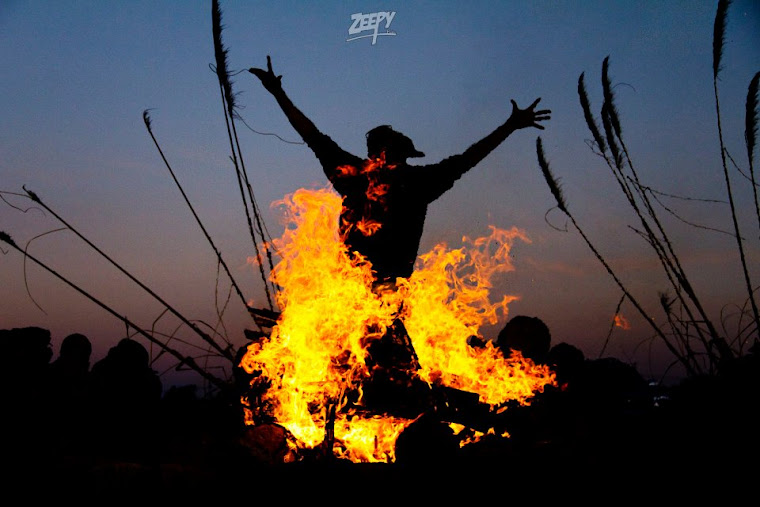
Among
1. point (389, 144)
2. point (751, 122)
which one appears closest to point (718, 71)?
point (751, 122)

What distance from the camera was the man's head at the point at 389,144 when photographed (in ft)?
16.5

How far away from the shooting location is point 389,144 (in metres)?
5.05

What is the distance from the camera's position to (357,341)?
4.64m

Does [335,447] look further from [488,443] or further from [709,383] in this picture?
[709,383]

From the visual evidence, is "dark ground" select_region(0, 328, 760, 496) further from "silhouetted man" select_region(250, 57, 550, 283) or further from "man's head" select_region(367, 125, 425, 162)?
"man's head" select_region(367, 125, 425, 162)

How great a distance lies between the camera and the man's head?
5.04 meters

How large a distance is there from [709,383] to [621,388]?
1.63m

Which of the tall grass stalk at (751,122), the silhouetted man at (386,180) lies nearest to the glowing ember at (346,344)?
the silhouetted man at (386,180)

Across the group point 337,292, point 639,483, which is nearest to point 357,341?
point 337,292

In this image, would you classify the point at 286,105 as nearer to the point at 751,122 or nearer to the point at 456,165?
the point at 456,165

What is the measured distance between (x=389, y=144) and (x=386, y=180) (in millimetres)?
399

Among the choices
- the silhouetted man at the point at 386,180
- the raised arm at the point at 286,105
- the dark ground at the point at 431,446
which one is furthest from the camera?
the raised arm at the point at 286,105

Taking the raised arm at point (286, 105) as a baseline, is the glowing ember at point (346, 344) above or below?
below

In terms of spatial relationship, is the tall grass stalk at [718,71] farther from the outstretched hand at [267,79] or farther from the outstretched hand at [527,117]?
the outstretched hand at [267,79]
